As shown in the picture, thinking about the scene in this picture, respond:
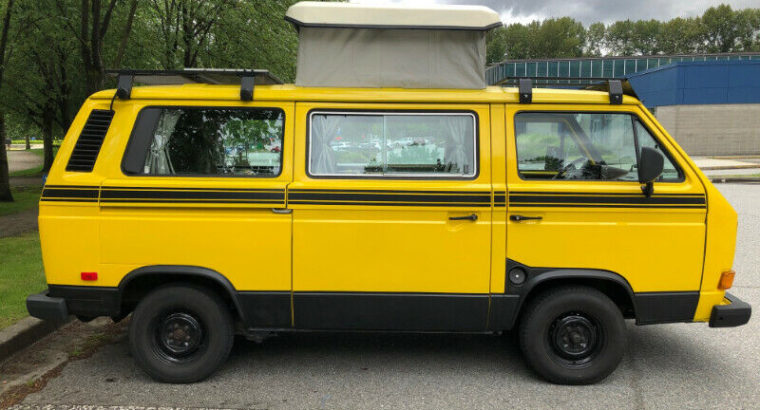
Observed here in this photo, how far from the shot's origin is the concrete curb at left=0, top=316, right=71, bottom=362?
4.47m

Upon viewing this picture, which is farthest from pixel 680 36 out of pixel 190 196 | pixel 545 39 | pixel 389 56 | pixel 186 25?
pixel 190 196

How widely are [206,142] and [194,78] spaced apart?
62 cm

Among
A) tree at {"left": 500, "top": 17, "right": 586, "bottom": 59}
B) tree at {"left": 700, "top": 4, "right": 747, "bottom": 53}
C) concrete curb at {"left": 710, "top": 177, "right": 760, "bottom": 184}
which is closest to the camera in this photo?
concrete curb at {"left": 710, "top": 177, "right": 760, "bottom": 184}

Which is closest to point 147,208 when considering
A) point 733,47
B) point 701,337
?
point 701,337

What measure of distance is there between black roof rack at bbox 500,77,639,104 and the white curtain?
2.45m

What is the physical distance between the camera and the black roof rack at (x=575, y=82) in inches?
156

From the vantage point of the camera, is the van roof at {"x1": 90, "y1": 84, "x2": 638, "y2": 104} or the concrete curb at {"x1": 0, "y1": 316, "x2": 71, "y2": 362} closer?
the van roof at {"x1": 90, "y1": 84, "x2": 638, "y2": 104}

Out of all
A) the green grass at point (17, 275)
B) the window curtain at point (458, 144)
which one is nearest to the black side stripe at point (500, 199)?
the window curtain at point (458, 144)

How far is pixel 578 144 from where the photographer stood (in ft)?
13.1

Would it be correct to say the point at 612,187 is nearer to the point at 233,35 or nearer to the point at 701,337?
the point at 701,337

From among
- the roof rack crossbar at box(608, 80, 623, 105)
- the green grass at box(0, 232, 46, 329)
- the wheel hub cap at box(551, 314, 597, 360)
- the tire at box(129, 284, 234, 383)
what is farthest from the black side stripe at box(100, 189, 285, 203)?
the roof rack crossbar at box(608, 80, 623, 105)

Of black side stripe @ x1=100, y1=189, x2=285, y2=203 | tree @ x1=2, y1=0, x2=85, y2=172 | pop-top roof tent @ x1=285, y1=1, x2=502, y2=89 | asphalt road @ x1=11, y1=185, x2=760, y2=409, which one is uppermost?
tree @ x1=2, y1=0, x2=85, y2=172

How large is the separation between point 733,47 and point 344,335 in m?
111

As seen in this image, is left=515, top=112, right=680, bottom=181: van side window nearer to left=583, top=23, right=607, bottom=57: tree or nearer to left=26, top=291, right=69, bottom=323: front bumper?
left=26, top=291, right=69, bottom=323: front bumper
